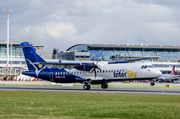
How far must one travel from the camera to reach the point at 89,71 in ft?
159

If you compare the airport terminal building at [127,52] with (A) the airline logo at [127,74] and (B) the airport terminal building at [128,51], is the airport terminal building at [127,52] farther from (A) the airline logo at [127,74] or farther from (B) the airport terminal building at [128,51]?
(A) the airline logo at [127,74]

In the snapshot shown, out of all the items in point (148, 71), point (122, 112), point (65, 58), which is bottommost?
point (122, 112)

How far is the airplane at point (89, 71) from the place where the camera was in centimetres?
4472

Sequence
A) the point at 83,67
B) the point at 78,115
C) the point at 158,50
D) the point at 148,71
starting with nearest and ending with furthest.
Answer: the point at 78,115, the point at 148,71, the point at 83,67, the point at 158,50

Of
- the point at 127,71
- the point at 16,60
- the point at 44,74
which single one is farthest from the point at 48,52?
the point at 127,71

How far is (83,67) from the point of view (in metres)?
47.9

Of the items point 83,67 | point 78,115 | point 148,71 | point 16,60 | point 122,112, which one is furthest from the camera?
point 16,60

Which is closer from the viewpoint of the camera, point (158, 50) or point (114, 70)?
point (114, 70)

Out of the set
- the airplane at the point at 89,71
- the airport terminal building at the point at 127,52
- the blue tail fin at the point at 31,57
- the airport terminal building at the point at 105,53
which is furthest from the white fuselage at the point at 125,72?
the airport terminal building at the point at 127,52

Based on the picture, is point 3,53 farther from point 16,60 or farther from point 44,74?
point 44,74

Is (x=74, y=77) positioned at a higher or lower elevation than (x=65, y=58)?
lower

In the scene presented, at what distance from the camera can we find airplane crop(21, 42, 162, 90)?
4472 centimetres

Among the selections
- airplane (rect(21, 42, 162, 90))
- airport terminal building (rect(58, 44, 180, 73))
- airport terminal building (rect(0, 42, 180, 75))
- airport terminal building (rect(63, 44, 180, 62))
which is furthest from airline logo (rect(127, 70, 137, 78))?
airport terminal building (rect(63, 44, 180, 62))

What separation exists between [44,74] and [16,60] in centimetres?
9058
